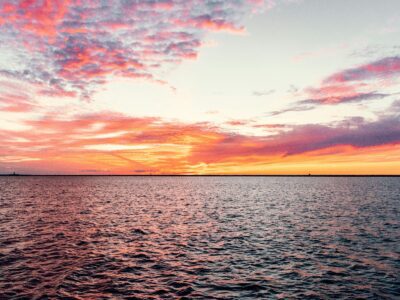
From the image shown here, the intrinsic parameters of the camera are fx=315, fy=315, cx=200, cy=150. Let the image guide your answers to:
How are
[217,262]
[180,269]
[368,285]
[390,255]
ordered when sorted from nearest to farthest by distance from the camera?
[368,285]
[180,269]
[217,262]
[390,255]

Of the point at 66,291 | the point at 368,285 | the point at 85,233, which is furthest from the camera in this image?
the point at 85,233

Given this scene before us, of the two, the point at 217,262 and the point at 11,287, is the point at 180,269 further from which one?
the point at 11,287

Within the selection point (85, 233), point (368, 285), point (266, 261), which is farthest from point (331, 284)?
point (85, 233)

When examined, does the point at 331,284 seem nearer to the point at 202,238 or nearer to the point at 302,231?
the point at 202,238

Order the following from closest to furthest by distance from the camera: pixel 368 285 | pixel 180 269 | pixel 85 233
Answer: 1. pixel 368 285
2. pixel 180 269
3. pixel 85 233

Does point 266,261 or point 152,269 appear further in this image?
point 266,261

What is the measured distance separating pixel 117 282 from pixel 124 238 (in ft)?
50.6

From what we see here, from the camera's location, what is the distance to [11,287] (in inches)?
841

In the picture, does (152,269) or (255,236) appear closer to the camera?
(152,269)

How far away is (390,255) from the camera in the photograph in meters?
30.1

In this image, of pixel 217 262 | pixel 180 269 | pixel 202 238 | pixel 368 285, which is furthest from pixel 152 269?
pixel 368 285

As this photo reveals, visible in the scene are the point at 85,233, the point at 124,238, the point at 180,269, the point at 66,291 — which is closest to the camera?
the point at 66,291

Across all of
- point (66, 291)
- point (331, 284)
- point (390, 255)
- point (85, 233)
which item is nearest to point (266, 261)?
point (331, 284)

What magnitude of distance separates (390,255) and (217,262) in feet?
55.3
